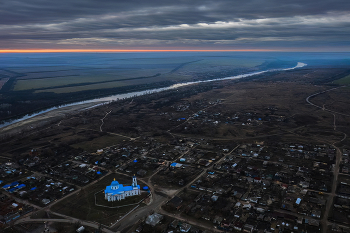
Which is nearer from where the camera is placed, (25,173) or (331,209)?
(331,209)

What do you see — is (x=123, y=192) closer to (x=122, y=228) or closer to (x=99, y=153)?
(x=122, y=228)

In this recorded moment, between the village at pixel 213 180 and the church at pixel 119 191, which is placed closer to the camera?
the village at pixel 213 180

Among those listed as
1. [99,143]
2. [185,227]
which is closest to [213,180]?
[185,227]

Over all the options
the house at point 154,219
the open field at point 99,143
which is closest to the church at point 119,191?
the house at point 154,219

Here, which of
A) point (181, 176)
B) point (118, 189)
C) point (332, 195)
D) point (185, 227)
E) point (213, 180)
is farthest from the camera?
point (181, 176)

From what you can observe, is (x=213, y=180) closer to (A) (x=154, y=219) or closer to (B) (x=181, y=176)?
Answer: (B) (x=181, y=176)

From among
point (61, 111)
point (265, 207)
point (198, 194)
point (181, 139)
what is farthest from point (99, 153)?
point (61, 111)

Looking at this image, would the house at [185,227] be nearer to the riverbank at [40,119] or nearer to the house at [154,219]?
the house at [154,219]

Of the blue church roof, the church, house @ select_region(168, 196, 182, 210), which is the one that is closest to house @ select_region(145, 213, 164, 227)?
house @ select_region(168, 196, 182, 210)

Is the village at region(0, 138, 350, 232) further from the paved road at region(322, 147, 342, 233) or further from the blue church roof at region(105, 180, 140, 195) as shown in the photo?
the blue church roof at region(105, 180, 140, 195)
